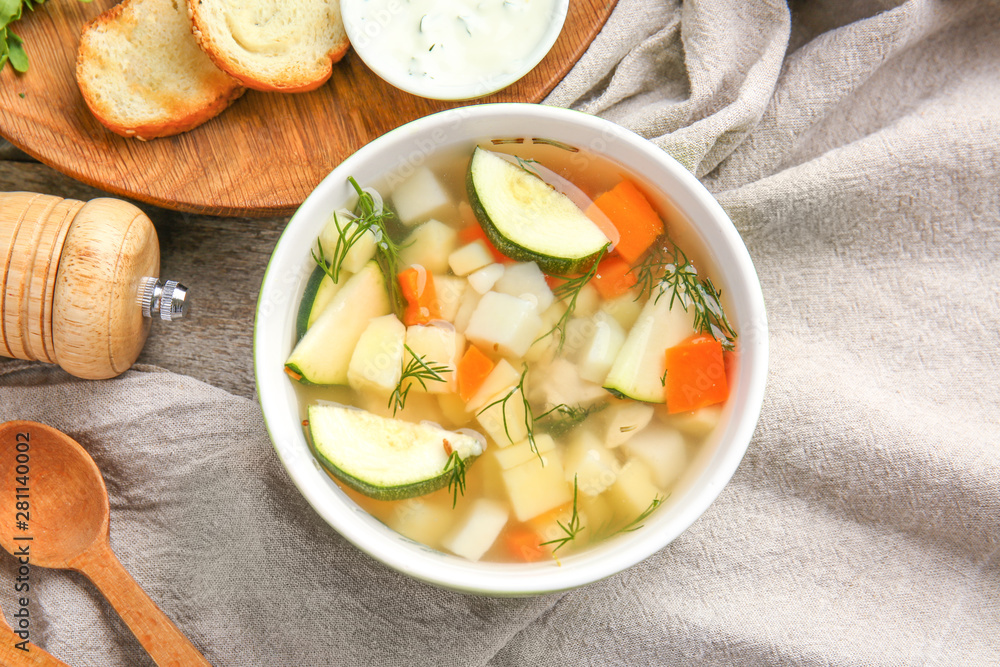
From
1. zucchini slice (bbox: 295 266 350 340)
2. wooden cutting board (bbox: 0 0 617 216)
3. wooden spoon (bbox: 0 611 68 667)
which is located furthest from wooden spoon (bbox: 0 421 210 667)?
zucchini slice (bbox: 295 266 350 340)

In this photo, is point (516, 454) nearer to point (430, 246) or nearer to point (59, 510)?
point (430, 246)

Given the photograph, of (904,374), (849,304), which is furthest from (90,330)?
(904,374)

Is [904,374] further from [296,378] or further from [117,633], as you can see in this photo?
[117,633]

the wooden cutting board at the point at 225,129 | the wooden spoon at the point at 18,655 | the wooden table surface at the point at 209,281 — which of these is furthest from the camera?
the wooden table surface at the point at 209,281

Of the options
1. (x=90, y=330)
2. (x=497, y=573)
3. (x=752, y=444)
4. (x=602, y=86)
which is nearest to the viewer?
(x=497, y=573)

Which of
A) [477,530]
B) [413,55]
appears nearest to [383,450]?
[477,530]

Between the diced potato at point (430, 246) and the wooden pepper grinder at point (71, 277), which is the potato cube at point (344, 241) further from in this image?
the wooden pepper grinder at point (71, 277)

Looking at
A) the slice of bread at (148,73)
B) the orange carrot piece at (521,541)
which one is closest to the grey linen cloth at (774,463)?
the orange carrot piece at (521,541)
